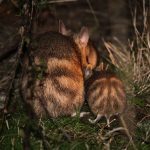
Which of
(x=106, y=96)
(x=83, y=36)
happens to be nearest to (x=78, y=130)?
(x=106, y=96)

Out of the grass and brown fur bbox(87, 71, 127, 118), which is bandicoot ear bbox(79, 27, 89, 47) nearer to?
the grass

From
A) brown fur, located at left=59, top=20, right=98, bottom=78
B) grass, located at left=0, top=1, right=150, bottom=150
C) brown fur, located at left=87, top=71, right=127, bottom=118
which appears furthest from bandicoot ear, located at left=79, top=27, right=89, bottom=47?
brown fur, located at left=87, top=71, right=127, bottom=118

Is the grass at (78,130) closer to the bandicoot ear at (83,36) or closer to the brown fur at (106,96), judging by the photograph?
the brown fur at (106,96)

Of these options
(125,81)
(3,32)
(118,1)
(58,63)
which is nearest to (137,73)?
(125,81)

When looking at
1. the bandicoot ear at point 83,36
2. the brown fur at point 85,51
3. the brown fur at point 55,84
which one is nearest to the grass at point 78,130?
the brown fur at point 55,84

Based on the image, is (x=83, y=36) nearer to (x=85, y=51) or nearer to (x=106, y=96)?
(x=85, y=51)

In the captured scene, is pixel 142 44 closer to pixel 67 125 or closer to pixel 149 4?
pixel 149 4
